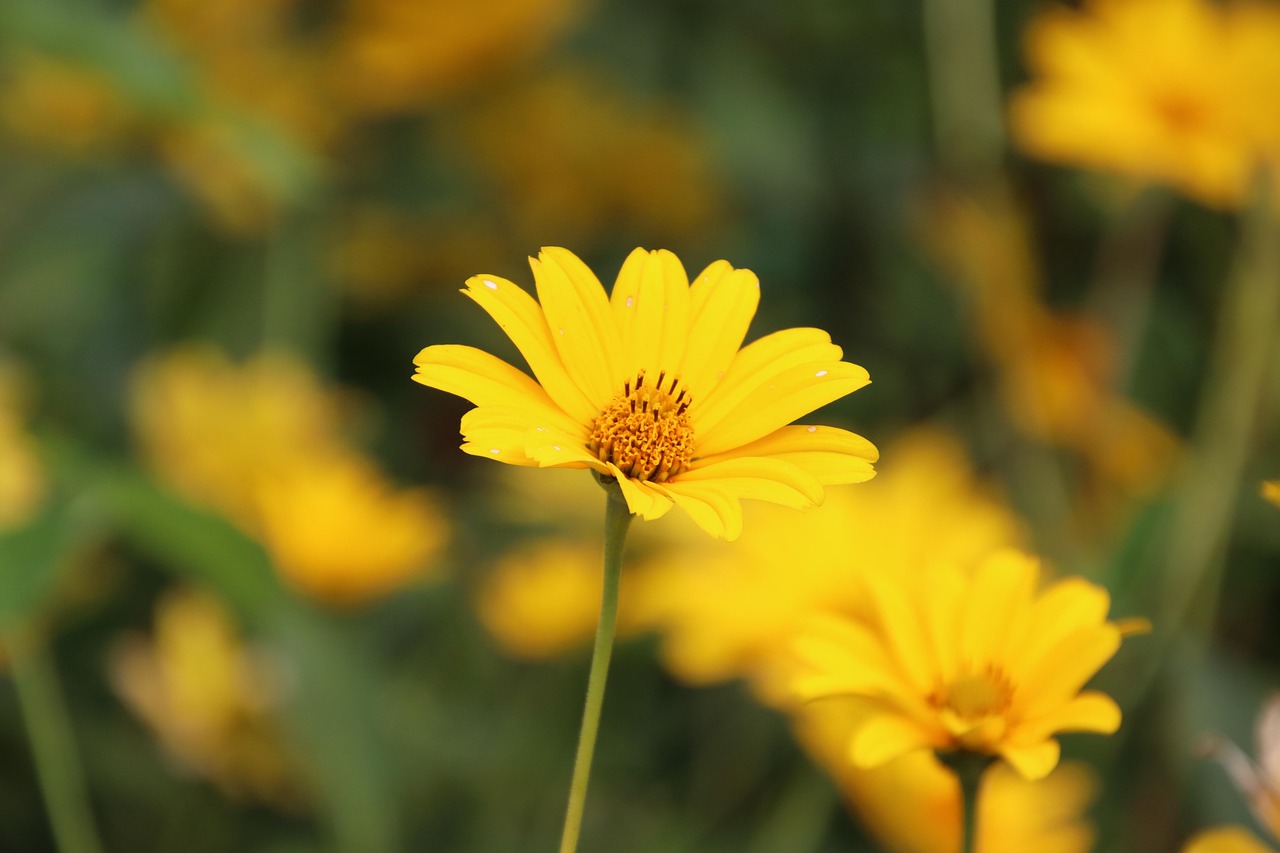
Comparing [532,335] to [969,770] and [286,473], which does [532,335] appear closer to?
[969,770]

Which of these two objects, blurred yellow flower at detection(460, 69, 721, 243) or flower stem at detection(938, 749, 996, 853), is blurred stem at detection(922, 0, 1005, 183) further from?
flower stem at detection(938, 749, 996, 853)

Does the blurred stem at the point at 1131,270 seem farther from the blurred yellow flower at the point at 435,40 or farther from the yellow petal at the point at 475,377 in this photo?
the yellow petal at the point at 475,377

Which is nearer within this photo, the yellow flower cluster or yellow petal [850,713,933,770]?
yellow petal [850,713,933,770]

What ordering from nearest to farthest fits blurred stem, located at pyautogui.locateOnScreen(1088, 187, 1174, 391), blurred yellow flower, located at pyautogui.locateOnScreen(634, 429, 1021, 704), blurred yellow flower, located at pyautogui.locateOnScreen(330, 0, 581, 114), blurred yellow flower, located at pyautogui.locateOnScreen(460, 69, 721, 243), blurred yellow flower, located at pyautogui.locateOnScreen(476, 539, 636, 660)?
blurred yellow flower, located at pyautogui.locateOnScreen(634, 429, 1021, 704)
blurred yellow flower, located at pyautogui.locateOnScreen(476, 539, 636, 660)
blurred stem, located at pyautogui.locateOnScreen(1088, 187, 1174, 391)
blurred yellow flower, located at pyautogui.locateOnScreen(330, 0, 581, 114)
blurred yellow flower, located at pyautogui.locateOnScreen(460, 69, 721, 243)

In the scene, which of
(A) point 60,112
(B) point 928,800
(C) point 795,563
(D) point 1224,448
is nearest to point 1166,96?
(D) point 1224,448

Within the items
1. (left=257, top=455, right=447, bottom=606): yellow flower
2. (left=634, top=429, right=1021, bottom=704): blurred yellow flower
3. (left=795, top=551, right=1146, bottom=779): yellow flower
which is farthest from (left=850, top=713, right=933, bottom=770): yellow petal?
(left=257, top=455, right=447, bottom=606): yellow flower

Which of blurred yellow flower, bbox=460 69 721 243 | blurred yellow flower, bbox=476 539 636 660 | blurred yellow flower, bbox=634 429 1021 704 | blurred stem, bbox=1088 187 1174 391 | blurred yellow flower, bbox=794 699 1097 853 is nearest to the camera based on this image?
blurred yellow flower, bbox=794 699 1097 853
